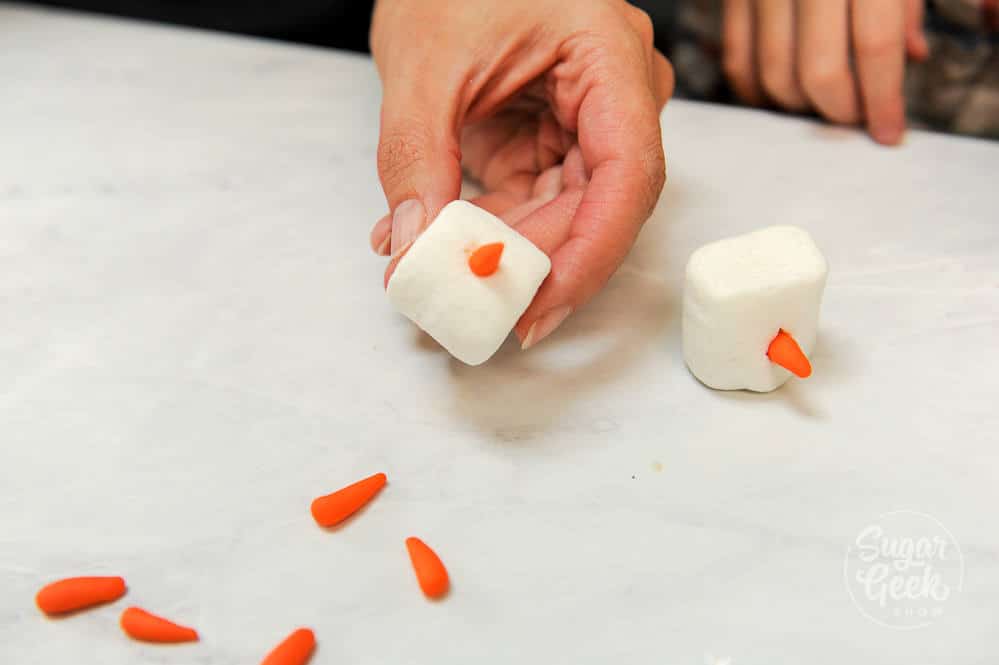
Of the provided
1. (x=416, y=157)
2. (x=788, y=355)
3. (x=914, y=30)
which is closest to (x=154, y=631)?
(x=416, y=157)

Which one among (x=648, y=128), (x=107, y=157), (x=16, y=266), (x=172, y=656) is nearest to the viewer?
(x=172, y=656)

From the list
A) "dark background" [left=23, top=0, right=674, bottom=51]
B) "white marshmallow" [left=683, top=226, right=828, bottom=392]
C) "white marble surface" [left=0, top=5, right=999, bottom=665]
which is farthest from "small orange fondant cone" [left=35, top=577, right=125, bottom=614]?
"dark background" [left=23, top=0, right=674, bottom=51]

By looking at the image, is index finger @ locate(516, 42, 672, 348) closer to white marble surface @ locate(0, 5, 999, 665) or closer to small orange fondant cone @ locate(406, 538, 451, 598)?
white marble surface @ locate(0, 5, 999, 665)

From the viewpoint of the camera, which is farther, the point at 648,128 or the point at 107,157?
the point at 107,157

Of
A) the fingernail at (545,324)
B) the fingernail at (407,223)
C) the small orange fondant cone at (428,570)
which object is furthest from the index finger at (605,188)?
the small orange fondant cone at (428,570)

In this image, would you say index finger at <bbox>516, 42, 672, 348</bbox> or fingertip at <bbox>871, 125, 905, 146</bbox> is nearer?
index finger at <bbox>516, 42, 672, 348</bbox>

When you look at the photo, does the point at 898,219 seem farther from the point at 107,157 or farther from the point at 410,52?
the point at 107,157

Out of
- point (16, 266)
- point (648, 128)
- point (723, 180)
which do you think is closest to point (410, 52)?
point (648, 128)
